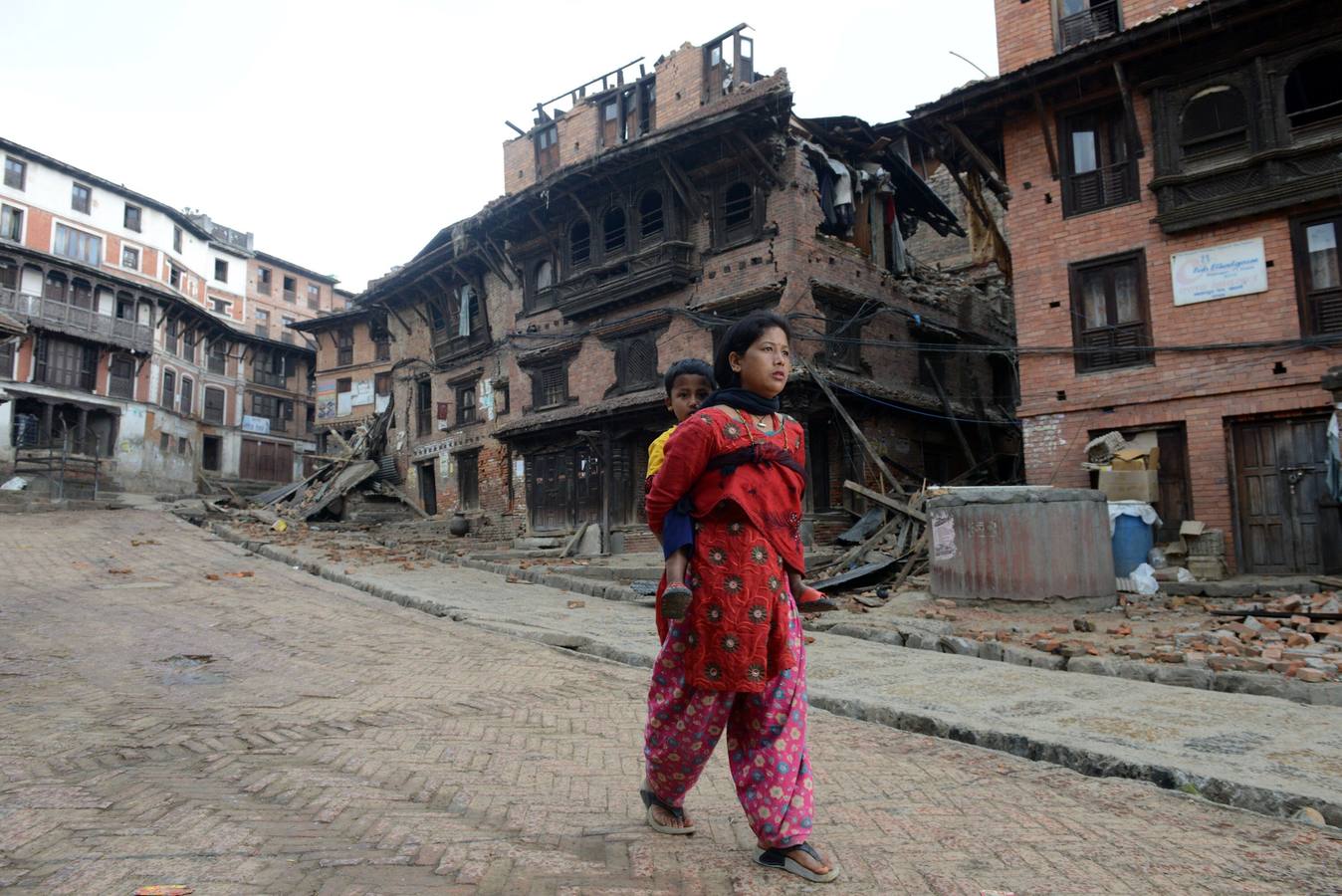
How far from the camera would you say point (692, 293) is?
67.5 ft

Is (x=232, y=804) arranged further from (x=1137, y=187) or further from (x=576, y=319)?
(x=576, y=319)

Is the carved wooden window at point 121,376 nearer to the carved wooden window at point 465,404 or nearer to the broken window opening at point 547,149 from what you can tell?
the carved wooden window at point 465,404

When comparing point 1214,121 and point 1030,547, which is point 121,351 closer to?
point 1030,547

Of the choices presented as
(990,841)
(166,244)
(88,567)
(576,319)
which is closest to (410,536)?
(576,319)

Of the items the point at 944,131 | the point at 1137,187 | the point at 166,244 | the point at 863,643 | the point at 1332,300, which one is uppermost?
the point at 166,244

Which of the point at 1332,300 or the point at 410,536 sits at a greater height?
the point at 1332,300

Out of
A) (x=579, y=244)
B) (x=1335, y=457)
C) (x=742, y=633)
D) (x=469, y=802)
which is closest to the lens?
(x=742, y=633)

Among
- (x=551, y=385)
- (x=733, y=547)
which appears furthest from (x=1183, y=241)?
(x=551, y=385)

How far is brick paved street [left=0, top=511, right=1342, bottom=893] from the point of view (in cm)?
263

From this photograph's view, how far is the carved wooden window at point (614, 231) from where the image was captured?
73.5ft

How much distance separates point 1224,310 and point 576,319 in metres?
15.2

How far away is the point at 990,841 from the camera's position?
3006mm

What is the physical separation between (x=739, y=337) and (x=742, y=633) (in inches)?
43.6

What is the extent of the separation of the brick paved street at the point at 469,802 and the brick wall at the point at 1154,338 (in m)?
10.9
